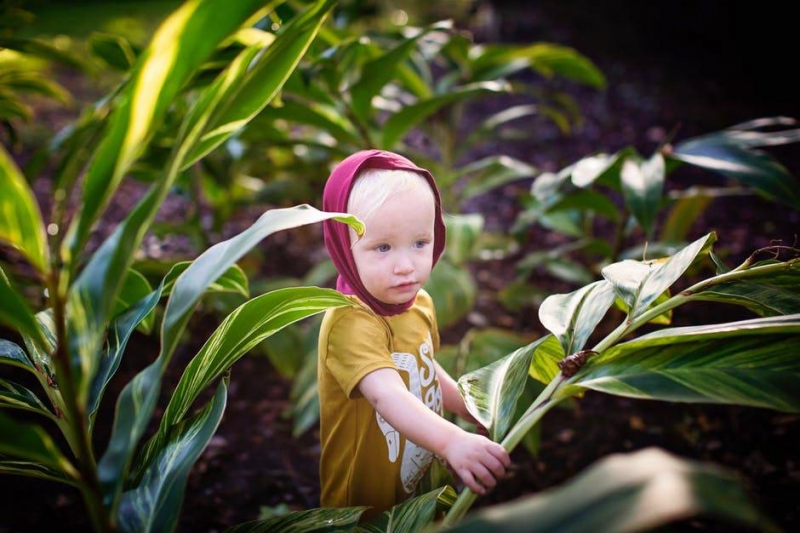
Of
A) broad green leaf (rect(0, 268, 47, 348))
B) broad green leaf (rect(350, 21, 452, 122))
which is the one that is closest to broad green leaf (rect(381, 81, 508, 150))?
broad green leaf (rect(350, 21, 452, 122))

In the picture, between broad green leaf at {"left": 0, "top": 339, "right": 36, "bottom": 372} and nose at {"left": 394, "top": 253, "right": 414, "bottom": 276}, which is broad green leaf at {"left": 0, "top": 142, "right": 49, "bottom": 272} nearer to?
broad green leaf at {"left": 0, "top": 339, "right": 36, "bottom": 372}

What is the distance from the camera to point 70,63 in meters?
1.82

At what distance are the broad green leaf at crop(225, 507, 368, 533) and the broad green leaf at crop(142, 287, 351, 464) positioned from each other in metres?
0.17

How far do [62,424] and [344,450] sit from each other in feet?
1.23

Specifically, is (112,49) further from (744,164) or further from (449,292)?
(744,164)

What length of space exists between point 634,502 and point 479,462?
316 mm

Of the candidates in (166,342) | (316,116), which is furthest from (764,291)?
(316,116)

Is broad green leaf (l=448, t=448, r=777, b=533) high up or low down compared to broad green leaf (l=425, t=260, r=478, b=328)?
up

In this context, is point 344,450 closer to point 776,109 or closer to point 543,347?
point 543,347

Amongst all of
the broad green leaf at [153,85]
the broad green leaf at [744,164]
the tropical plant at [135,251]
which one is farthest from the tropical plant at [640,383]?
the broad green leaf at [744,164]

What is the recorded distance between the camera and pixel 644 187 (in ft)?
4.41

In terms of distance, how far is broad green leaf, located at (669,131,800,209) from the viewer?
1.31m

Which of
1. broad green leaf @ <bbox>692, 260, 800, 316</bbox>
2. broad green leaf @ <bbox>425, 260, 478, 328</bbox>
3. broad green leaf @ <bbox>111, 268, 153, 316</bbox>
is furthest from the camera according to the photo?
broad green leaf @ <bbox>425, 260, 478, 328</bbox>

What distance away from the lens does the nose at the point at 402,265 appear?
832 mm
